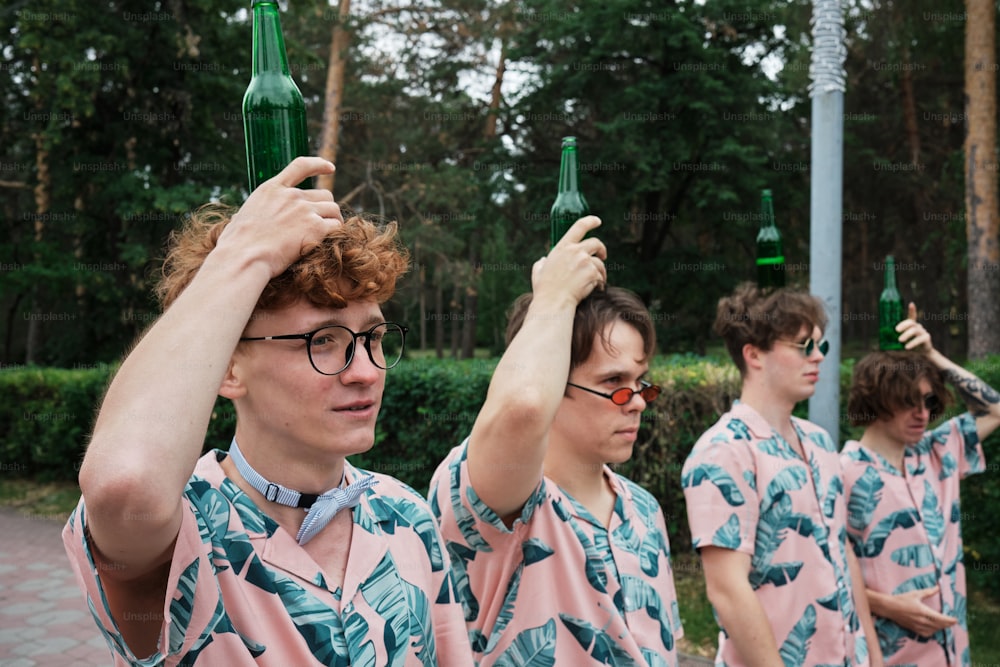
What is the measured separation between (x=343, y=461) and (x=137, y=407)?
612 mm

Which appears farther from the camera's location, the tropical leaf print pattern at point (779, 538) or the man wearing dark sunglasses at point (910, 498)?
the man wearing dark sunglasses at point (910, 498)

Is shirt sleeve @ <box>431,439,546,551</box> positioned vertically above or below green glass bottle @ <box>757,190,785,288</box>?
below

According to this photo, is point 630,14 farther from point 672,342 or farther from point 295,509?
point 295,509

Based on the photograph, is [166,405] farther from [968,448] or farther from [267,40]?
[968,448]

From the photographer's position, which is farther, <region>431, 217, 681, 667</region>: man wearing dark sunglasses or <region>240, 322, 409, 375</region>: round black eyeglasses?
<region>431, 217, 681, 667</region>: man wearing dark sunglasses

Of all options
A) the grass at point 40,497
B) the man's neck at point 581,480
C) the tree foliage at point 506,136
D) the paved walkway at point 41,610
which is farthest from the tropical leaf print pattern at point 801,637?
the tree foliage at point 506,136

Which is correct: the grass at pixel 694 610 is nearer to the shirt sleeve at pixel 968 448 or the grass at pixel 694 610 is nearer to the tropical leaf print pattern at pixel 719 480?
the shirt sleeve at pixel 968 448

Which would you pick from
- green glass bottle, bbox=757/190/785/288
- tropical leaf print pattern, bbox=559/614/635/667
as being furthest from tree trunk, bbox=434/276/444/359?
tropical leaf print pattern, bbox=559/614/635/667

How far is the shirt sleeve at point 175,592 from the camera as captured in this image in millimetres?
1333

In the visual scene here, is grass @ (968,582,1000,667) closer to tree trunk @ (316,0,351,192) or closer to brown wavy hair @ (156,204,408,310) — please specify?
brown wavy hair @ (156,204,408,310)

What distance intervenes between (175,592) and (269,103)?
1.01 m

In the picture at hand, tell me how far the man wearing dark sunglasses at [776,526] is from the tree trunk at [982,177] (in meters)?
13.7

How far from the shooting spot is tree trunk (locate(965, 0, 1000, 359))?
1409 cm

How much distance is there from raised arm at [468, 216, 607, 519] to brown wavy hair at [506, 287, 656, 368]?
0.81 ft
